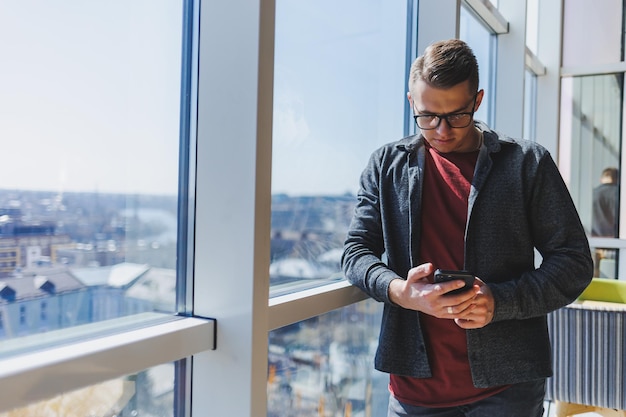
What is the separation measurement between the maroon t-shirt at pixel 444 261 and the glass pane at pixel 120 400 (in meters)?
0.65

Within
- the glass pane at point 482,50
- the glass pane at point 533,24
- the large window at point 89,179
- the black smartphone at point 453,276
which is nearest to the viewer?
the large window at point 89,179

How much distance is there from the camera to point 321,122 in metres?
1.88

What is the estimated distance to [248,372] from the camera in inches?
48.9

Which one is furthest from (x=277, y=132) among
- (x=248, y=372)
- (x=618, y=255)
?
(x=618, y=255)

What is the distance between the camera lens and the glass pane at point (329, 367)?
5.54 ft

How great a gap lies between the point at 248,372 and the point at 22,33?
32.2 inches

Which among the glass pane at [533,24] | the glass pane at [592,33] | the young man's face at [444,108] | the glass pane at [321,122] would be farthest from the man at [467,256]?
the glass pane at [592,33]

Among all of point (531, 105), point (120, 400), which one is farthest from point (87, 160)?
point (531, 105)

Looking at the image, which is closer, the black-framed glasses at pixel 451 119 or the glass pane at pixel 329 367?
the black-framed glasses at pixel 451 119

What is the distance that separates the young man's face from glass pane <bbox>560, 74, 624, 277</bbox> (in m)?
3.96

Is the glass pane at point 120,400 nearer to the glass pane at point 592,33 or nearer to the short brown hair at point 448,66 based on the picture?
the short brown hair at point 448,66

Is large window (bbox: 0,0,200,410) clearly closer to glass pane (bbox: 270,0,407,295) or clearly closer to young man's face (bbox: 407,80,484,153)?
glass pane (bbox: 270,0,407,295)

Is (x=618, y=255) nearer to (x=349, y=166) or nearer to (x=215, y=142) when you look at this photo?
(x=349, y=166)

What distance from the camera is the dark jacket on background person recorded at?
140cm
